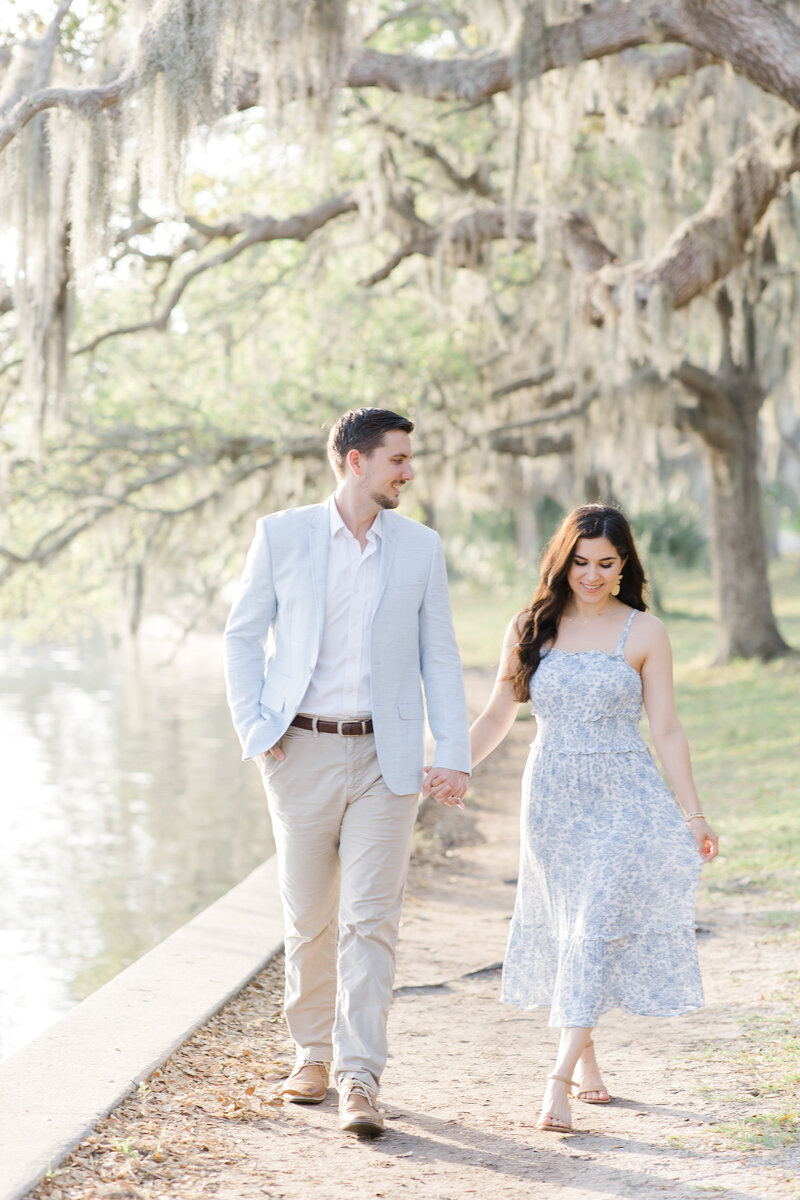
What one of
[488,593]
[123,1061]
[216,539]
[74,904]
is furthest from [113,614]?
[488,593]

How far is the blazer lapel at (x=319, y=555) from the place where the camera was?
12.9 feet

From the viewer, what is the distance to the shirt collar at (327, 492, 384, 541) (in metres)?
4.02

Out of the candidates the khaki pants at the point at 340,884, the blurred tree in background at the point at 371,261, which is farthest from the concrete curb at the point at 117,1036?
the blurred tree in background at the point at 371,261

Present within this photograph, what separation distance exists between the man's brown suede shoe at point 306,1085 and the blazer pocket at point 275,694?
3.46ft

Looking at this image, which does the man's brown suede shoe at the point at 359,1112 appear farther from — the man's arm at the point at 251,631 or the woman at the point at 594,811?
the man's arm at the point at 251,631

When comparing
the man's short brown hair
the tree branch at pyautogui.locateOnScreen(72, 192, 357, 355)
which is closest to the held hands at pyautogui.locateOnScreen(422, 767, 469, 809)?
the man's short brown hair

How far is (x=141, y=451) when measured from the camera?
13523mm

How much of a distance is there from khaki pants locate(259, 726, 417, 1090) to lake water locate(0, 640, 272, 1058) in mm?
2404

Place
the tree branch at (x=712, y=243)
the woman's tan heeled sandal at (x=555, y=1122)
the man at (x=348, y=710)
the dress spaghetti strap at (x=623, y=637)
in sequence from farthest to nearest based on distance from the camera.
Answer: the tree branch at (x=712, y=243) → the dress spaghetti strap at (x=623, y=637) → the man at (x=348, y=710) → the woman's tan heeled sandal at (x=555, y=1122)

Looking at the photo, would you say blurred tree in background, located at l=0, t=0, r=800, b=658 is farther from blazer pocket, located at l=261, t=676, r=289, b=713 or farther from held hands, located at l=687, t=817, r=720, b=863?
held hands, located at l=687, t=817, r=720, b=863

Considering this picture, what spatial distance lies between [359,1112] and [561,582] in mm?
1575

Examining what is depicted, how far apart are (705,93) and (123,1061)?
10225 mm

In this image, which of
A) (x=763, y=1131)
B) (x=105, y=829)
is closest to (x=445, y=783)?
(x=763, y=1131)

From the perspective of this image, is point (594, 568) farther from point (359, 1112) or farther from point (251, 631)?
point (359, 1112)
